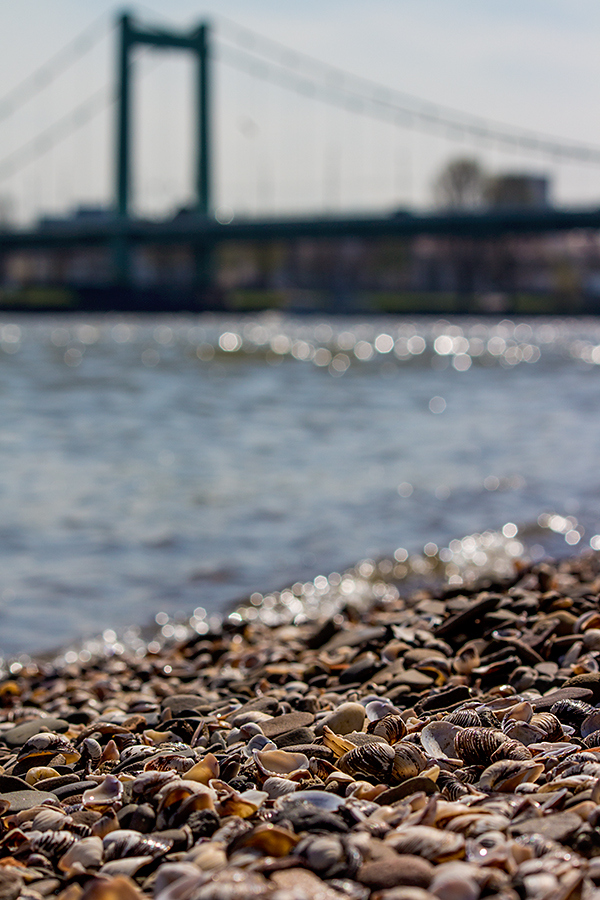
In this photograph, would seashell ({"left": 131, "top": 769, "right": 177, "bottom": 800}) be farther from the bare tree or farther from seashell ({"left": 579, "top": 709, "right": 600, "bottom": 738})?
the bare tree

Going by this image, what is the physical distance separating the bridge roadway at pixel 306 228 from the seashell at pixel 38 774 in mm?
35276

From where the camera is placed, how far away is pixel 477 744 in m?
2.04

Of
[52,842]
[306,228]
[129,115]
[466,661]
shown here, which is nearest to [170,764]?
[52,842]

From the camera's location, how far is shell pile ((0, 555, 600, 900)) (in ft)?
4.98

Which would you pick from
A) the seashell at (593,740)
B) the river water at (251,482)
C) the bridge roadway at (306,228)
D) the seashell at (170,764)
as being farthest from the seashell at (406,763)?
the bridge roadway at (306,228)

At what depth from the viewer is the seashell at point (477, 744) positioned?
203 centimetres

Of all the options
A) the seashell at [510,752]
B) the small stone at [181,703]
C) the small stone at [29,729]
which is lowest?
the small stone at [29,729]

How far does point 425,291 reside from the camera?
58.1m

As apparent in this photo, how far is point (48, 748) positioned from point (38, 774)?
0.73 ft

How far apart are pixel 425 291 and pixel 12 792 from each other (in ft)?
188

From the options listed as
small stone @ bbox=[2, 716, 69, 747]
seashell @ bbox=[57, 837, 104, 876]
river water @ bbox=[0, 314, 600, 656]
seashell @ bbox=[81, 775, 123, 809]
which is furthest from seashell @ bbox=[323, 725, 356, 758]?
river water @ bbox=[0, 314, 600, 656]

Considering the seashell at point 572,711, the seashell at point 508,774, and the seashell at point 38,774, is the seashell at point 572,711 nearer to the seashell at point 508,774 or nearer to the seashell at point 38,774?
the seashell at point 508,774

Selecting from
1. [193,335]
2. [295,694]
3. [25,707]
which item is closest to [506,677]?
[295,694]

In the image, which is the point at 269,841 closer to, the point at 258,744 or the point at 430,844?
the point at 430,844
